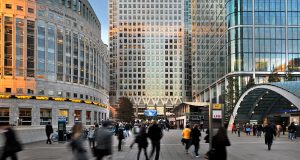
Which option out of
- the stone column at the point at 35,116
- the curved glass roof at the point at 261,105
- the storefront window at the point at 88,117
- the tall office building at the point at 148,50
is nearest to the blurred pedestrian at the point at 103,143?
the curved glass roof at the point at 261,105

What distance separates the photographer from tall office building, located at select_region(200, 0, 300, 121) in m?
76.4

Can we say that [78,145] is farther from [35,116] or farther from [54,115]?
[54,115]

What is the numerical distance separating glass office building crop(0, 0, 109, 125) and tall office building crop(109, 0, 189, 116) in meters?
103

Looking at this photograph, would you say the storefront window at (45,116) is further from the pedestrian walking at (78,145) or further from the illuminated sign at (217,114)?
the pedestrian walking at (78,145)

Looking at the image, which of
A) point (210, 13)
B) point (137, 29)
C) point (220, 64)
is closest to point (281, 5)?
point (220, 64)

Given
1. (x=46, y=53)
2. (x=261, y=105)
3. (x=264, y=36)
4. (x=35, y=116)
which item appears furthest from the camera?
(x=264, y=36)

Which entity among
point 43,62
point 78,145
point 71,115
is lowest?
point 71,115

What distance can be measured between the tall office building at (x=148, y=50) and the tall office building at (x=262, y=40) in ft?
368

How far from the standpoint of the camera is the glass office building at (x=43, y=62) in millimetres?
66188

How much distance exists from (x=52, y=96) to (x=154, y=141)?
57.7m

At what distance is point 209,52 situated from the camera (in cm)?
10075

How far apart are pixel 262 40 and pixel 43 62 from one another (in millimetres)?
40529

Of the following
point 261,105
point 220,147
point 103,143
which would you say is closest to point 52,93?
point 261,105

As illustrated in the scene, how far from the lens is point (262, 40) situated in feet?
253
